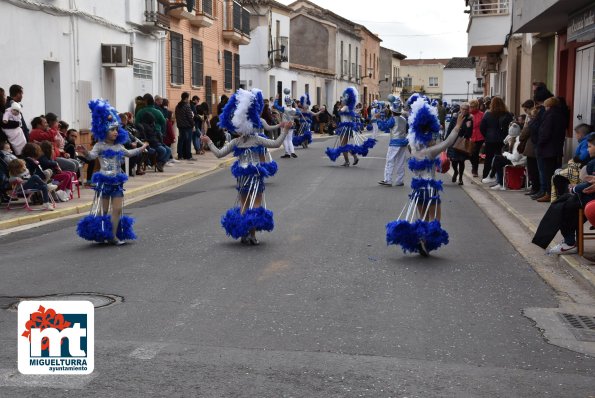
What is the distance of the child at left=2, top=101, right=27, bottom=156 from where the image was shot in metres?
14.0

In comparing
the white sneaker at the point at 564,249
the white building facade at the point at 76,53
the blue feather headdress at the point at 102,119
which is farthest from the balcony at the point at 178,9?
the white sneaker at the point at 564,249

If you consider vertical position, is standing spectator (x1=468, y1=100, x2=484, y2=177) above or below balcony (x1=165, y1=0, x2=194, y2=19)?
below

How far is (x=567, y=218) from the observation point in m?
9.53

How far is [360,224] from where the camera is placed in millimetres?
12094

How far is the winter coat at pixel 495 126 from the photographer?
17766 millimetres

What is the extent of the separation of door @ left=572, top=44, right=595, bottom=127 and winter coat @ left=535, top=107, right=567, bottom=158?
11.4 ft

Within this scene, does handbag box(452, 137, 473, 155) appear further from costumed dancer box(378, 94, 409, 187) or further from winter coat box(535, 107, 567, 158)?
winter coat box(535, 107, 567, 158)

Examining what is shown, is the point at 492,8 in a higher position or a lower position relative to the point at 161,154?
higher

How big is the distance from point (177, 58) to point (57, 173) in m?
14.0

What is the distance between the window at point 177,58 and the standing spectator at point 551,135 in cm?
1588

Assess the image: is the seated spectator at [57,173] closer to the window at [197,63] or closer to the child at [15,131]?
the child at [15,131]

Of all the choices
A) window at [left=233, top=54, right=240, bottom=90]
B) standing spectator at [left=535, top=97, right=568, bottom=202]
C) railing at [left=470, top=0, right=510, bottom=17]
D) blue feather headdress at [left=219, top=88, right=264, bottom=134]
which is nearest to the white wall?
window at [left=233, top=54, right=240, bottom=90]

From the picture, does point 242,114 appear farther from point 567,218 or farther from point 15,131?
point 15,131

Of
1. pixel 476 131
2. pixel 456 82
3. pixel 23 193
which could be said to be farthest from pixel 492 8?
pixel 456 82
